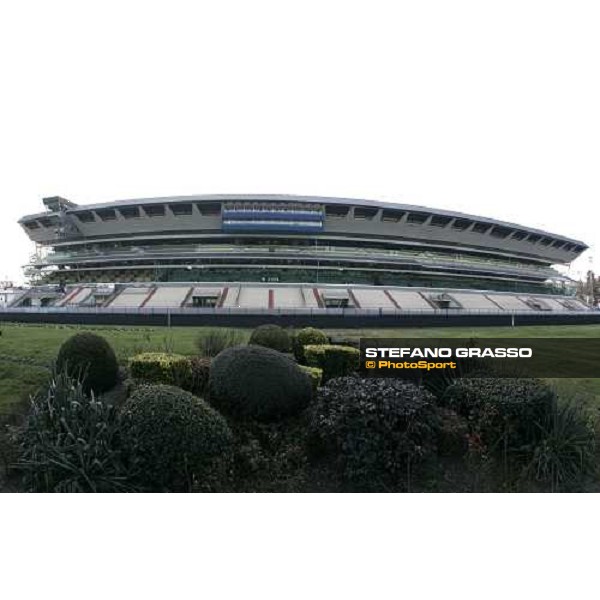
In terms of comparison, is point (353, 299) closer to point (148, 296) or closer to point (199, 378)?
point (148, 296)

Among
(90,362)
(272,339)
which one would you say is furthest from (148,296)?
(90,362)

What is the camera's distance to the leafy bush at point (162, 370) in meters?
7.73

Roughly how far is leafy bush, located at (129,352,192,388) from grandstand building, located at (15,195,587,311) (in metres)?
28.1

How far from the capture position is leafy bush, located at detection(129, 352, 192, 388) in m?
7.73

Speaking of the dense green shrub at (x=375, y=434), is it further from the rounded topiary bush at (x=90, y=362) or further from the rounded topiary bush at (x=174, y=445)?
the rounded topiary bush at (x=90, y=362)

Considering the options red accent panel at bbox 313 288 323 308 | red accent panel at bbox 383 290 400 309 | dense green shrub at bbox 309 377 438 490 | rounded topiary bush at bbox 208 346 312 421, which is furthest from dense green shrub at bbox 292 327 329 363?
red accent panel at bbox 383 290 400 309

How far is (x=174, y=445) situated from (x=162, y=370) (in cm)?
299

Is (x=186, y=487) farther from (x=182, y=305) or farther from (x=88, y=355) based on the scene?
(x=182, y=305)

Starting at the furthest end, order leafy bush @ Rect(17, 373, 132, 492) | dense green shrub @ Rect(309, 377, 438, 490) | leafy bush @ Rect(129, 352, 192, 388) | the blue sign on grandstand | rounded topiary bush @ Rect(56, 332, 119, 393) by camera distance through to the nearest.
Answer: the blue sign on grandstand
leafy bush @ Rect(129, 352, 192, 388)
rounded topiary bush @ Rect(56, 332, 119, 393)
dense green shrub @ Rect(309, 377, 438, 490)
leafy bush @ Rect(17, 373, 132, 492)

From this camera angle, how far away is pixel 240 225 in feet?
148

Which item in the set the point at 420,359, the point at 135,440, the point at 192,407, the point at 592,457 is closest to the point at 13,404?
the point at 135,440

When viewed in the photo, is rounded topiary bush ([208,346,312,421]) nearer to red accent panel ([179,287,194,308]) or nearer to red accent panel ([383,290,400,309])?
red accent panel ([179,287,194,308])

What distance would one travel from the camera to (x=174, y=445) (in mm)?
4988

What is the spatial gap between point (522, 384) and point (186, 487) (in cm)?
555
